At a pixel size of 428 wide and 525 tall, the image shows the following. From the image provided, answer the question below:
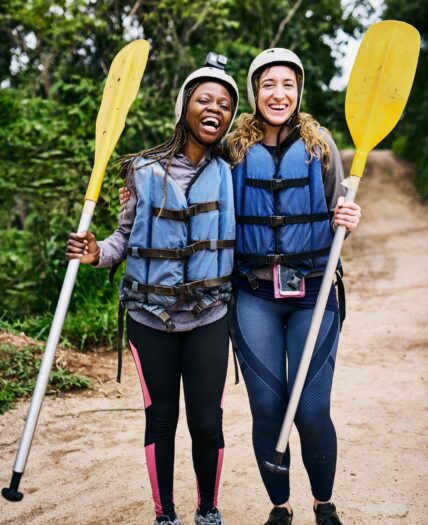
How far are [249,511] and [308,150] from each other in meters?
1.77

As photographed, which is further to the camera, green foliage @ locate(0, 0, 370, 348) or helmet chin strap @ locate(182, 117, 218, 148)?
green foliage @ locate(0, 0, 370, 348)

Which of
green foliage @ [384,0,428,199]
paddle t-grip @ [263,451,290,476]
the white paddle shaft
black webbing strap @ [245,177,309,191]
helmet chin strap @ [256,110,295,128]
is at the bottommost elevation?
paddle t-grip @ [263,451,290,476]

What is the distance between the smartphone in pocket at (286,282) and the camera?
8.30ft

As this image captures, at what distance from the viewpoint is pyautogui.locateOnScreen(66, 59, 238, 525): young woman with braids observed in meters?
2.47

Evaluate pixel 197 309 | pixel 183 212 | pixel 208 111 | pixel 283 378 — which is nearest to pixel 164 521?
pixel 283 378

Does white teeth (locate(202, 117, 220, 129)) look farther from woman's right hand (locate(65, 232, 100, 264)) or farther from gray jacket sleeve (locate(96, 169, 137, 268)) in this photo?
woman's right hand (locate(65, 232, 100, 264))

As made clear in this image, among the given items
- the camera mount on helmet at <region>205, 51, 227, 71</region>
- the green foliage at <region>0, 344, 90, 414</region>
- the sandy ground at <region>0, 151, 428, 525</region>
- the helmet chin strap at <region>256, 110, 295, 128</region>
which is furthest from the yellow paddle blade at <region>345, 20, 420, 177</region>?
the green foliage at <region>0, 344, 90, 414</region>

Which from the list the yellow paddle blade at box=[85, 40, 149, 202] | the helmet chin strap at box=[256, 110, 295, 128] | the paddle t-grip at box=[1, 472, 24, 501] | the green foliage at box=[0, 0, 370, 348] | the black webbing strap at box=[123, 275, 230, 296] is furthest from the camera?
the green foliage at box=[0, 0, 370, 348]

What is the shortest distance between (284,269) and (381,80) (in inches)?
36.9

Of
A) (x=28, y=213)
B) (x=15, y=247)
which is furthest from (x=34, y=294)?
(x=28, y=213)

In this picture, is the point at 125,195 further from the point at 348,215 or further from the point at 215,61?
the point at 348,215

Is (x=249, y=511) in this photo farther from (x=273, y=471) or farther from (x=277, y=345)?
(x=277, y=345)

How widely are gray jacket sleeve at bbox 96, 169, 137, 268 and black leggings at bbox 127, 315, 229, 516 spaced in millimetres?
271

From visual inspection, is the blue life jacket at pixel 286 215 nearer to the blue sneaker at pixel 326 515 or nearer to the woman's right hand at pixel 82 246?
the woman's right hand at pixel 82 246
